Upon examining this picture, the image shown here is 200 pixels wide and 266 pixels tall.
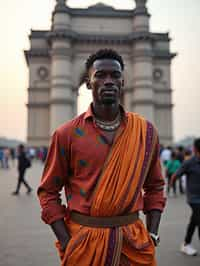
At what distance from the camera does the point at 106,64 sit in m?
1.94

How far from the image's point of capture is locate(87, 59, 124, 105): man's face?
1.88m

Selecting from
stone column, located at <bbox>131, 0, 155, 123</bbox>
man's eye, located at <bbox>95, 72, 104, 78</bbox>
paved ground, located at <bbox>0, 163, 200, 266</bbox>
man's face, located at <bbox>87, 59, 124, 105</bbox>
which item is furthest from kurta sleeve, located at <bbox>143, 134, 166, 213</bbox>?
stone column, located at <bbox>131, 0, 155, 123</bbox>

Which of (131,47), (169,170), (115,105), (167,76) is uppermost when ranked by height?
(131,47)

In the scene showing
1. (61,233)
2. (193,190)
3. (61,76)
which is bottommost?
(193,190)

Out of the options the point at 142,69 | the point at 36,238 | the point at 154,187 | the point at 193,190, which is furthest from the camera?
the point at 142,69

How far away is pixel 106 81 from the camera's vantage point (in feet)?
6.21

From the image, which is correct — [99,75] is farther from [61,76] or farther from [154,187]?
[61,76]

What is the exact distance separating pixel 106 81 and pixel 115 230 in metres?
0.84

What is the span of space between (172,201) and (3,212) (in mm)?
4726

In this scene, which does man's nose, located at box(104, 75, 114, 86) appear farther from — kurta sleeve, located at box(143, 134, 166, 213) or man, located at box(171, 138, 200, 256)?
man, located at box(171, 138, 200, 256)

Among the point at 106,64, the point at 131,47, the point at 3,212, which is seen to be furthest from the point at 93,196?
the point at 131,47

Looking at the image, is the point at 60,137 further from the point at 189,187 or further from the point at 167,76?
the point at 167,76

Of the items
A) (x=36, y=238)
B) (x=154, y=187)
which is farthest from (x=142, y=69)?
(x=154, y=187)

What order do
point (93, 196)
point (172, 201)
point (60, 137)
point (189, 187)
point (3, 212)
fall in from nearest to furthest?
point (93, 196) → point (60, 137) → point (189, 187) → point (3, 212) → point (172, 201)
